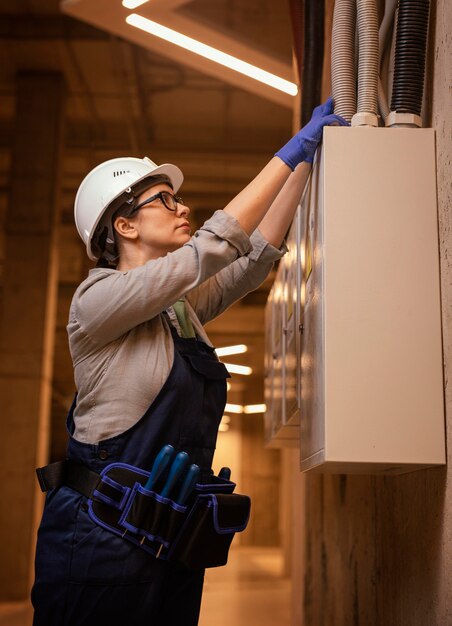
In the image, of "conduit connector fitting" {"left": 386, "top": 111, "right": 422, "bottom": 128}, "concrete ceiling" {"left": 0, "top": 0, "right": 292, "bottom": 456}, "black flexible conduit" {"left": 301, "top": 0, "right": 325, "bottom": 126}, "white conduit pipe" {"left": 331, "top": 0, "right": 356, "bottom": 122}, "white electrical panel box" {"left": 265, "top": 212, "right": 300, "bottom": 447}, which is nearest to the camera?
"conduit connector fitting" {"left": 386, "top": 111, "right": 422, "bottom": 128}

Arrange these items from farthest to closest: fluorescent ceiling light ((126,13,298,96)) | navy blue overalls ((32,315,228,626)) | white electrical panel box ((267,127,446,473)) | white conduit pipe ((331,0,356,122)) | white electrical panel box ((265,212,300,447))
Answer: fluorescent ceiling light ((126,13,298,96)) < white electrical panel box ((265,212,300,447)) < white conduit pipe ((331,0,356,122)) < navy blue overalls ((32,315,228,626)) < white electrical panel box ((267,127,446,473))

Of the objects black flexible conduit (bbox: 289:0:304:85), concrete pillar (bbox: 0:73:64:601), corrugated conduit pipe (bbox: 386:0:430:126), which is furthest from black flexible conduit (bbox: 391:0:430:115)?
concrete pillar (bbox: 0:73:64:601)

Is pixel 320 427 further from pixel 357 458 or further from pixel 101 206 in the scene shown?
pixel 101 206

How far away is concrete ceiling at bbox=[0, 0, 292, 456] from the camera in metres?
7.65

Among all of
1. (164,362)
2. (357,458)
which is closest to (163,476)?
(164,362)

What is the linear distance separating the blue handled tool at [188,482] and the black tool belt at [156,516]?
0.07ft

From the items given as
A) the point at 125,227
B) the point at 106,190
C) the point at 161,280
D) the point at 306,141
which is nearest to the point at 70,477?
the point at 161,280

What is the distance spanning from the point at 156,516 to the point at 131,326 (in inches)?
20.2

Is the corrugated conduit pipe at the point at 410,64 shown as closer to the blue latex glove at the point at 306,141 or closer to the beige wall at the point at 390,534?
the beige wall at the point at 390,534

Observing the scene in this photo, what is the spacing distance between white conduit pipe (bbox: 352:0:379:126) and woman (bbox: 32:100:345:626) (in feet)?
0.34

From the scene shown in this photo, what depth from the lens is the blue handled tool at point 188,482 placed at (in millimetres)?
2076

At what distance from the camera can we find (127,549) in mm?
2064

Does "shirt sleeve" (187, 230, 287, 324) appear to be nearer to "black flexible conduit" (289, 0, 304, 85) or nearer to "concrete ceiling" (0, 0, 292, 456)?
"black flexible conduit" (289, 0, 304, 85)

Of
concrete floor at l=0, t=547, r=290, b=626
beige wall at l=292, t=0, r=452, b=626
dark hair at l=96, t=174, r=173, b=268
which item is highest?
dark hair at l=96, t=174, r=173, b=268
